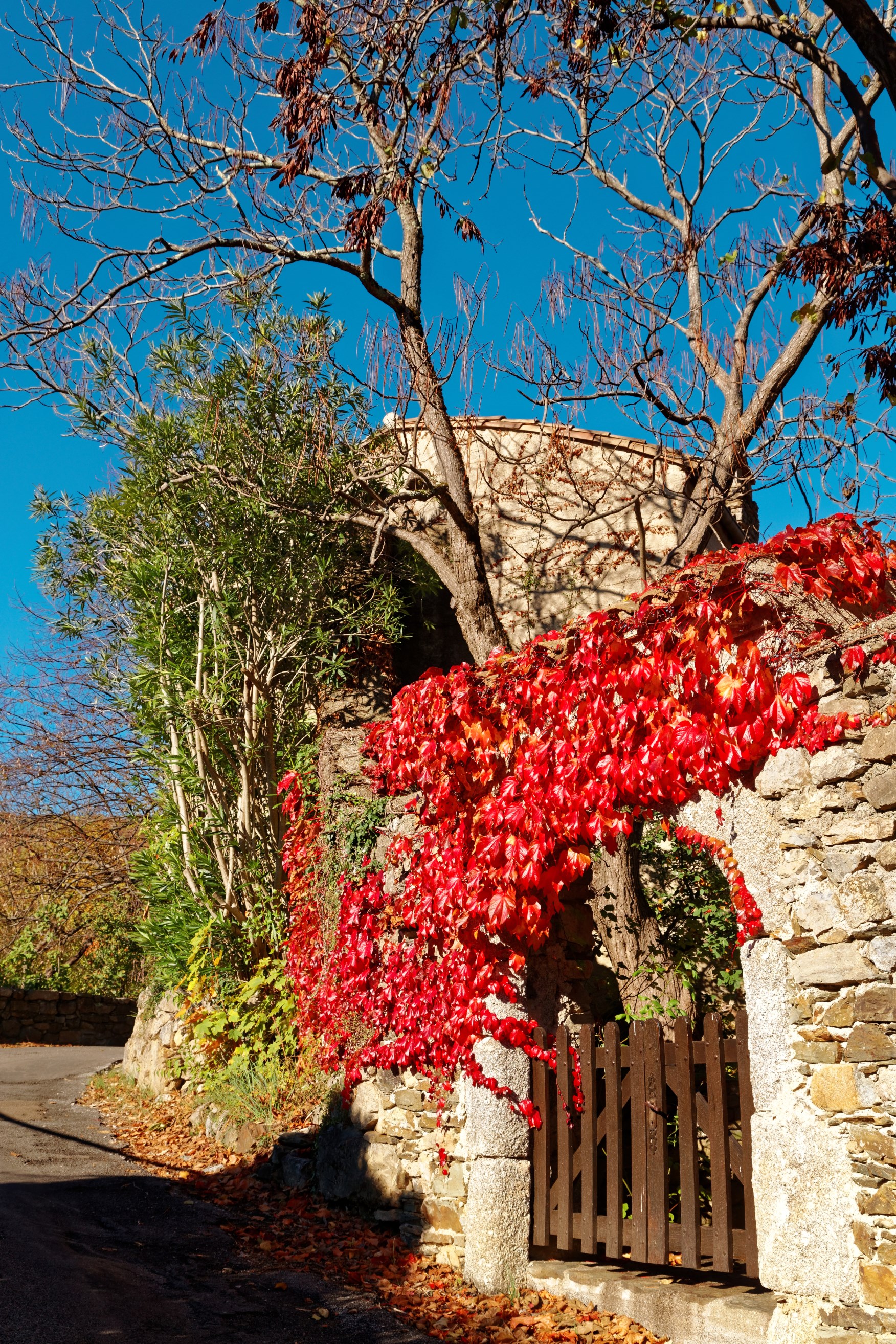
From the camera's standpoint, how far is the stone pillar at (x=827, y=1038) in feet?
10.9

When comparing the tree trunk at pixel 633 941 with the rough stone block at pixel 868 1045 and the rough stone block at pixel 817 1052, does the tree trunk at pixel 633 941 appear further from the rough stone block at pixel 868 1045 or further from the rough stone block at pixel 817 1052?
the rough stone block at pixel 868 1045

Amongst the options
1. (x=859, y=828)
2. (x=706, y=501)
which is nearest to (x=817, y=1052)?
(x=859, y=828)

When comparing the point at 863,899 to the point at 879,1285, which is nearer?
the point at 879,1285

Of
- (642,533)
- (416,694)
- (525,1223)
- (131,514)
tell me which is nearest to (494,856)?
(416,694)

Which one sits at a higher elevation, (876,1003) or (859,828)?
(859,828)

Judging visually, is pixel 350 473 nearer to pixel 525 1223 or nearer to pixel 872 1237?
pixel 525 1223

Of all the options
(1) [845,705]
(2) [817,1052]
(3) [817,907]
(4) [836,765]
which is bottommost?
(2) [817,1052]

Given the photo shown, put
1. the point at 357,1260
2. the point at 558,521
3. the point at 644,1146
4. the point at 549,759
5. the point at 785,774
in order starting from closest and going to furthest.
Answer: the point at 785,774 → the point at 644,1146 → the point at 549,759 → the point at 357,1260 → the point at 558,521

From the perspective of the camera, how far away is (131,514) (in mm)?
8727

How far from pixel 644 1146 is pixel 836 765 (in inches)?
76.9

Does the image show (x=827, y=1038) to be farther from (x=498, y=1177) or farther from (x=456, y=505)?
(x=456, y=505)

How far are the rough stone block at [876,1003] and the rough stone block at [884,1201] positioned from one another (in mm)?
522

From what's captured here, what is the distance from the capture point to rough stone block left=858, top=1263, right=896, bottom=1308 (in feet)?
10.6

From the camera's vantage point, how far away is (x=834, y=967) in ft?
11.6
